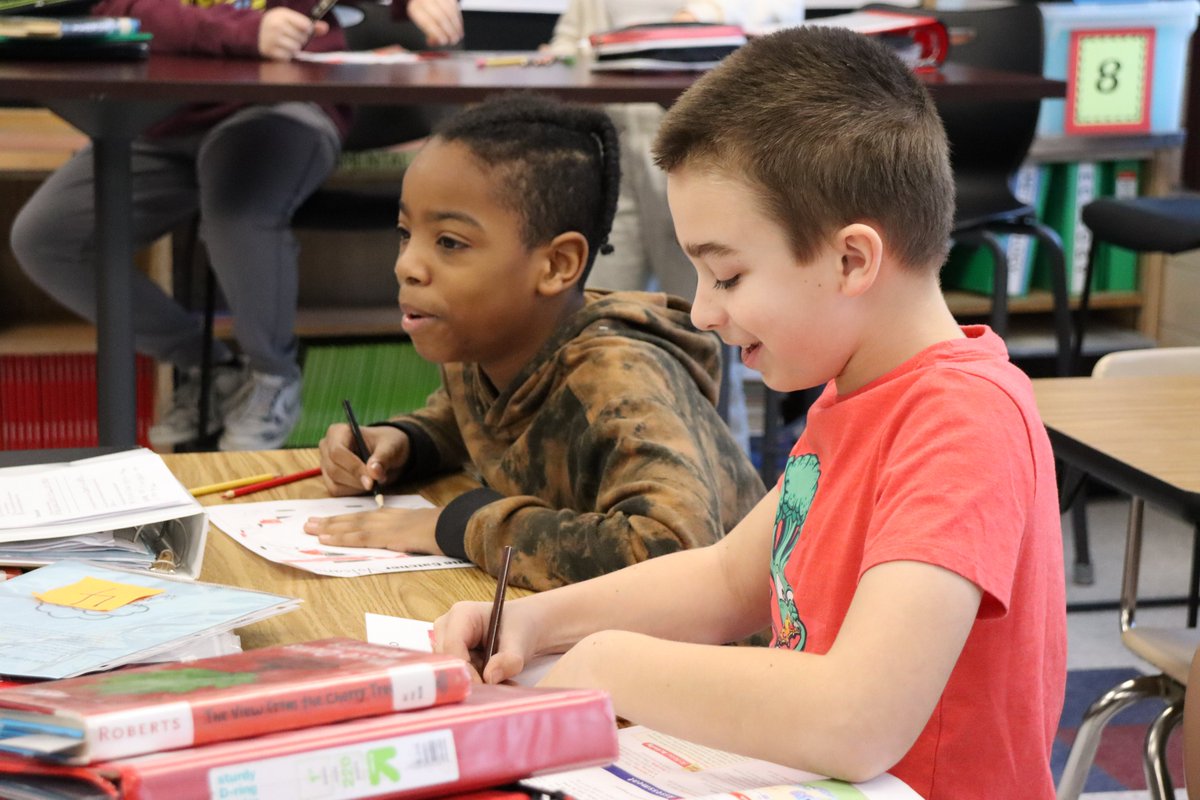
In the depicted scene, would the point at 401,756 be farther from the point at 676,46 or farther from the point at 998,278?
the point at 998,278

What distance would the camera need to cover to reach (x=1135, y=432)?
161 cm

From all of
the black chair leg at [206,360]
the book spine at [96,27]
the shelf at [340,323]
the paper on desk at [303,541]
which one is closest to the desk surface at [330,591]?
the paper on desk at [303,541]

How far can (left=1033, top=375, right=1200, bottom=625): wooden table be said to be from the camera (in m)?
1.45

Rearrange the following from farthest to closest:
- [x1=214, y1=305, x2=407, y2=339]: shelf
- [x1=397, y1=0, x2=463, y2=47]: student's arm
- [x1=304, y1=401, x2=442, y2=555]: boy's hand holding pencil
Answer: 1. [x1=214, y1=305, x2=407, y2=339]: shelf
2. [x1=397, y1=0, x2=463, y2=47]: student's arm
3. [x1=304, y1=401, x2=442, y2=555]: boy's hand holding pencil

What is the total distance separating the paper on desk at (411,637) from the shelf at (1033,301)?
2.88 m

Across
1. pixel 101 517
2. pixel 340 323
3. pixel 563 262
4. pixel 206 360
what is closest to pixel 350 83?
pixel 563 262

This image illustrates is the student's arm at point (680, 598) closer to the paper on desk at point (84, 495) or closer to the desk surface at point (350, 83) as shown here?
the paper on desk at point (84, 495)

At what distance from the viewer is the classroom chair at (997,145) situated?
3.09 m

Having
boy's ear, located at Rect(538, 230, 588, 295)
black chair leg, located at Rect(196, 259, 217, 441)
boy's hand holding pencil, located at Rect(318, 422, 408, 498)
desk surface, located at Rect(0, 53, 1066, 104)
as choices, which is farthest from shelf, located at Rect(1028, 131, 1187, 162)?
boy's hand holding pencil, located at Rect(318, 422, 408, 498)

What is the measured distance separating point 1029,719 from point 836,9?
3.38 m

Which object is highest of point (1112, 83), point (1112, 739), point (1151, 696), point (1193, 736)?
A: point (1112, 83)

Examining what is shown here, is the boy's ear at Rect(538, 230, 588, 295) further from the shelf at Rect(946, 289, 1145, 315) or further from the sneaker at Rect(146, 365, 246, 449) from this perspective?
the shelf at Rect(946, 289, 1145, 315)

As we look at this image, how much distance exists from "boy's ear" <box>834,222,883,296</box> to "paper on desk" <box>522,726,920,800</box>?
0.27 m

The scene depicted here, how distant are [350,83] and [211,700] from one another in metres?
1.62
